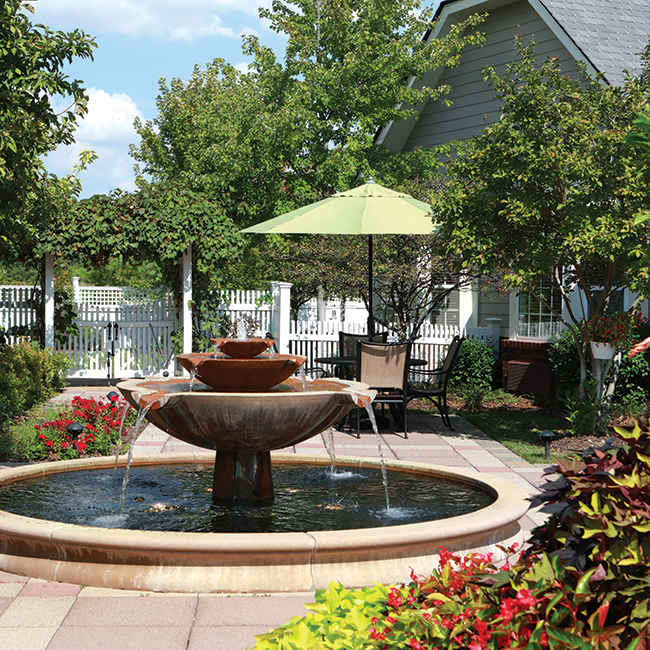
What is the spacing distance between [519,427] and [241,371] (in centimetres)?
618

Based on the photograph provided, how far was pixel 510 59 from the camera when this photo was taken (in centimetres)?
1500

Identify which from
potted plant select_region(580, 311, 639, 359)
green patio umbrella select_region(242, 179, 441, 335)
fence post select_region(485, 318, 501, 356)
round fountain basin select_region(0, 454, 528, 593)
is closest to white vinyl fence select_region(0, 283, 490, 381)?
fence post select_region(485, 318, 501, 356)

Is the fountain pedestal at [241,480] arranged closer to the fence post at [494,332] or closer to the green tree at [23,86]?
the green tree at [23,86]

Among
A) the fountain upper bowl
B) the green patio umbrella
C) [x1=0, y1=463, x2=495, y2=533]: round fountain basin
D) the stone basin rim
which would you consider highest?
the green patio umbrella

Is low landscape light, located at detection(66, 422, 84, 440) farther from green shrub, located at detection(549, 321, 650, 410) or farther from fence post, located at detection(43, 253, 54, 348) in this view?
fence post, located at detection(43, 253, 54, 348)

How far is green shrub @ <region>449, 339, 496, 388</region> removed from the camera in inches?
543

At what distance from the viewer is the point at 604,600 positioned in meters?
2.13

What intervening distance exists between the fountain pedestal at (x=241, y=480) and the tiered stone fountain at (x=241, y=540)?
26 centimetres

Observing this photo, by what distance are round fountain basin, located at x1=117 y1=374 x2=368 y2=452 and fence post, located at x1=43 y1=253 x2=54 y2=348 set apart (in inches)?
375

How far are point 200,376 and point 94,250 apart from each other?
30.5 ft

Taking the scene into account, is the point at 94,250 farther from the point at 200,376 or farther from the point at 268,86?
the point at 200,376

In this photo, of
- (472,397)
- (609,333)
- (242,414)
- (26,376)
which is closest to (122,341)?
(26,376)

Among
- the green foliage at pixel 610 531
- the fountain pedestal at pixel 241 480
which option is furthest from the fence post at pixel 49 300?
the green foliage at pixel 610 531

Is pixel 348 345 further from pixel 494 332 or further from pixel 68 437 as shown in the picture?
pixel 68 437
